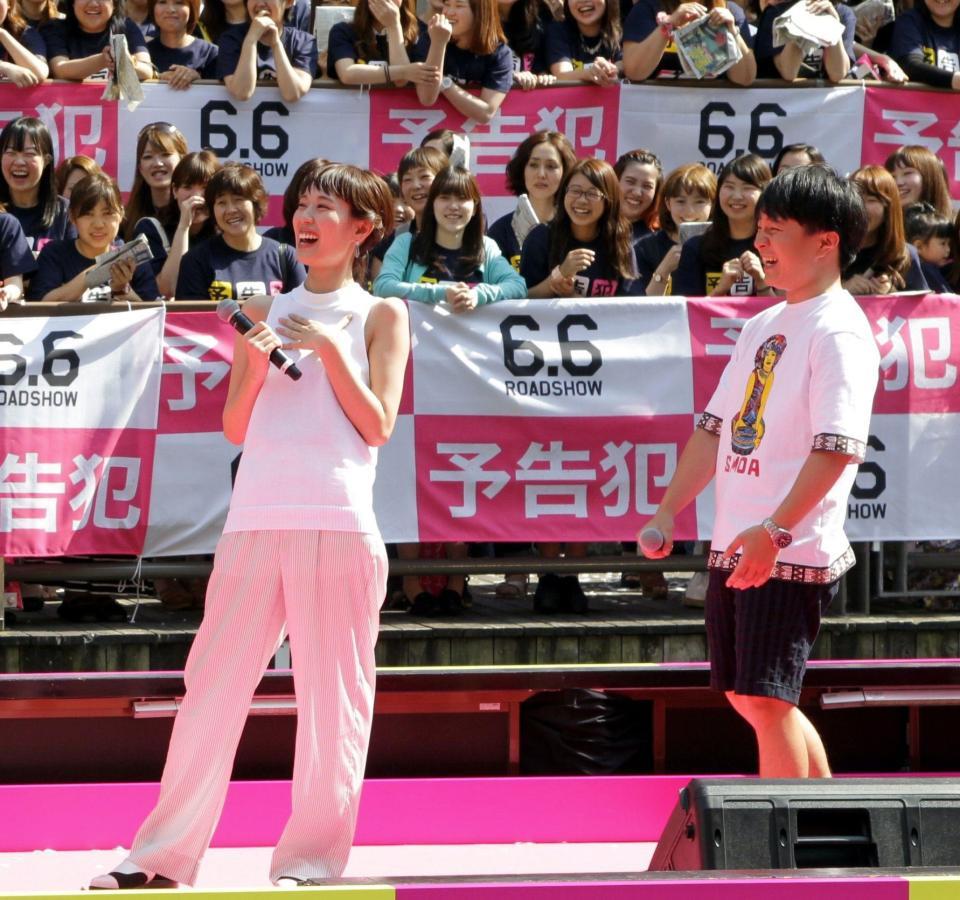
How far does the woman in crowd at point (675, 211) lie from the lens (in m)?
7.70

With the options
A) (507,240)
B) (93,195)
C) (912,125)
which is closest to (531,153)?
(507,240)

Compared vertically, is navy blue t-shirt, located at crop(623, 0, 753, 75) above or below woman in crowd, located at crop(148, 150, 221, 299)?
above

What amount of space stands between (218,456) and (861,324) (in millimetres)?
3382

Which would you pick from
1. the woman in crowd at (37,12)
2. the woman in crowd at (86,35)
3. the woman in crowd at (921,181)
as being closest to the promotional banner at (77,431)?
the woman in crowd at (86,35)

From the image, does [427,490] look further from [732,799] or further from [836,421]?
[732,799]

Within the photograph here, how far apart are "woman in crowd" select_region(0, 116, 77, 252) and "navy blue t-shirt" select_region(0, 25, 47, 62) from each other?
1211 mm

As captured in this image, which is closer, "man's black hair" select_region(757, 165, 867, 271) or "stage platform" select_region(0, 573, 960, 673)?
"man's black hair" select_region(757, 165, 867, 271)

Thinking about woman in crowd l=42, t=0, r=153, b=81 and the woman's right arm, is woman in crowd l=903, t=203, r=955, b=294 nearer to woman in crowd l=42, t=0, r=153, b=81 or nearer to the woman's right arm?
woman in crowd l=42, t=0, r=153, b=81

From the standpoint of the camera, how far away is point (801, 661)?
4000mm

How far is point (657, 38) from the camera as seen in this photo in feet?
29.3

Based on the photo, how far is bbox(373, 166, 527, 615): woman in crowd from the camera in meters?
6.96

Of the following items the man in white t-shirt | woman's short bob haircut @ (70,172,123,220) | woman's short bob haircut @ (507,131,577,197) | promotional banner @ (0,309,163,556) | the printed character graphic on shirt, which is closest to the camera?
the man in white t-shirt

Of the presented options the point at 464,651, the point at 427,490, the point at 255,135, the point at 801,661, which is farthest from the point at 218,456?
the point at 801,661

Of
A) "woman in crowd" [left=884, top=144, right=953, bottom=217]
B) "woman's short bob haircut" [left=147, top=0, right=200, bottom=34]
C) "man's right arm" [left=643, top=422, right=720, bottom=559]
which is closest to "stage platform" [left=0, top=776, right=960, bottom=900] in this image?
"man's right arm" [left=643, top=422, right=720, bottom=559]
